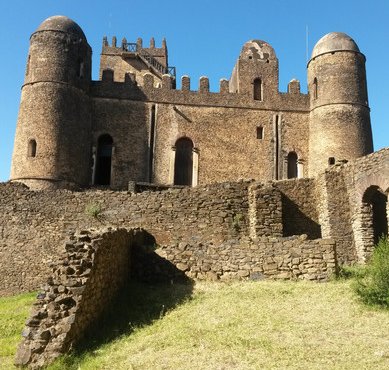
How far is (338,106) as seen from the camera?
2292 centimetres

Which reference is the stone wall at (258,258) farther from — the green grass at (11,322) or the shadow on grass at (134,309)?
the green grass at (11,322)

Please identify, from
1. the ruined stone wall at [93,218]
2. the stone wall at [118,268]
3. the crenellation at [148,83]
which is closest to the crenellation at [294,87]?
the crenellation at [148,83]

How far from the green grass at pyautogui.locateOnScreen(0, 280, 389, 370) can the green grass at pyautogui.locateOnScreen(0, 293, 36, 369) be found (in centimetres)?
128

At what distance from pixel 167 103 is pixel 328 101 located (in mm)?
7654

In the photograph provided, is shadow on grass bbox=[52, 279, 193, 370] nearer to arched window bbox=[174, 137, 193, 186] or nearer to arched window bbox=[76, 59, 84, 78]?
arched window bbox=[174, 137, 193, 186]

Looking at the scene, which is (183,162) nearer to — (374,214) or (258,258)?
(374,214)

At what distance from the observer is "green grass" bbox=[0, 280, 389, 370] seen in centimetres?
695

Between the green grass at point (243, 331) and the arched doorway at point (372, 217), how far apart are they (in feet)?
16.1

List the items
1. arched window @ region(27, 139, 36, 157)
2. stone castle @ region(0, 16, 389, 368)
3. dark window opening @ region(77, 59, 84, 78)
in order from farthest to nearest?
dark window opening @ region(77, 59, 84, 78) < arched window @ region(27, 139, 36, 157) < stone castle @ region(0, 16, 389, 368)

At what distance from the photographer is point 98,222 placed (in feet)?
50.7

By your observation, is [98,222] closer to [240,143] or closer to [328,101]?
[240,143]

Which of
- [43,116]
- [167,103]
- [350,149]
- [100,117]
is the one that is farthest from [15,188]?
[350,149]

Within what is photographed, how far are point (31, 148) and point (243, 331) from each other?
15.3m

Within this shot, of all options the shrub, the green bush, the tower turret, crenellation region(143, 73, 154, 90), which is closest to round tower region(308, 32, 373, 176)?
the tower turret
